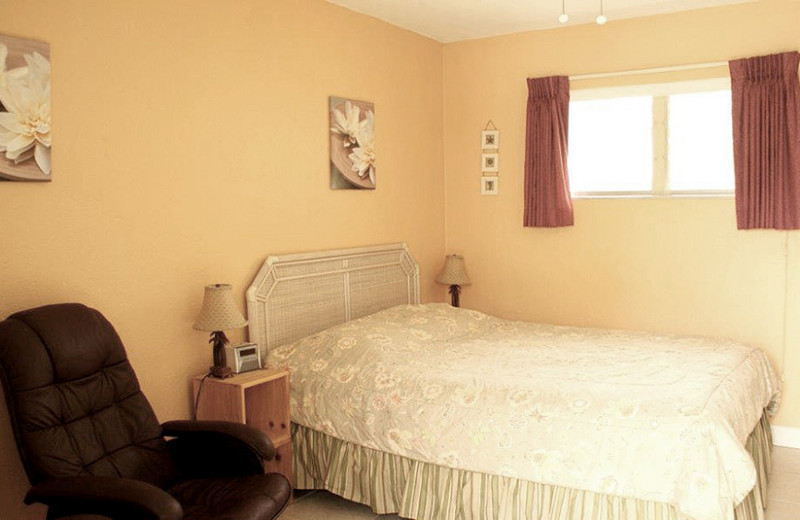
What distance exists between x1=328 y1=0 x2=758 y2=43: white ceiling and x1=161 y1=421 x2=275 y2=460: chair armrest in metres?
2.67

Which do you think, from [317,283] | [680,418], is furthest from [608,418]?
[317,283]

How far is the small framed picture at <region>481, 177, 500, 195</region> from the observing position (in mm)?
5281

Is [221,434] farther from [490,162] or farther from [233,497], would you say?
[490,162]

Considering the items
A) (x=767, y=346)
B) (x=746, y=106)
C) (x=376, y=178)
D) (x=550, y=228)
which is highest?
(x=746, y=106)

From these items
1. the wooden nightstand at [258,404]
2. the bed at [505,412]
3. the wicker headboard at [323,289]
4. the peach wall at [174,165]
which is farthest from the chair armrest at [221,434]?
the wicker headboard at [323,289]

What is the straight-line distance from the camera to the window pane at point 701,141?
176 inches

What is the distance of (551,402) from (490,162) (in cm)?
264

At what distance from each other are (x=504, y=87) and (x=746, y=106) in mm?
1635

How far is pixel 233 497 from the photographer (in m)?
2.53

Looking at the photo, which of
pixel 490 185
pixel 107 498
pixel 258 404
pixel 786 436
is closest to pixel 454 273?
pixel 490 185

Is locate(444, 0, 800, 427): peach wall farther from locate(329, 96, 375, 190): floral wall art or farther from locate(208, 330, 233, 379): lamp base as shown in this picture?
locate(208, 330, 233, 379): lamp base

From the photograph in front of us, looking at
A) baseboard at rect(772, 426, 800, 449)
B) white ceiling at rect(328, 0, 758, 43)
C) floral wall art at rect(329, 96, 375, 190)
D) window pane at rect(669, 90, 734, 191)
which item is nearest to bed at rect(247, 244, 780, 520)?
baseboard at rect(772, 426, 800, 449)

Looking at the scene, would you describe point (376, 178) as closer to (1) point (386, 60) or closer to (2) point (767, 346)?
(1) point (386, 60)

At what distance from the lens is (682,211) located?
15.0 feet
